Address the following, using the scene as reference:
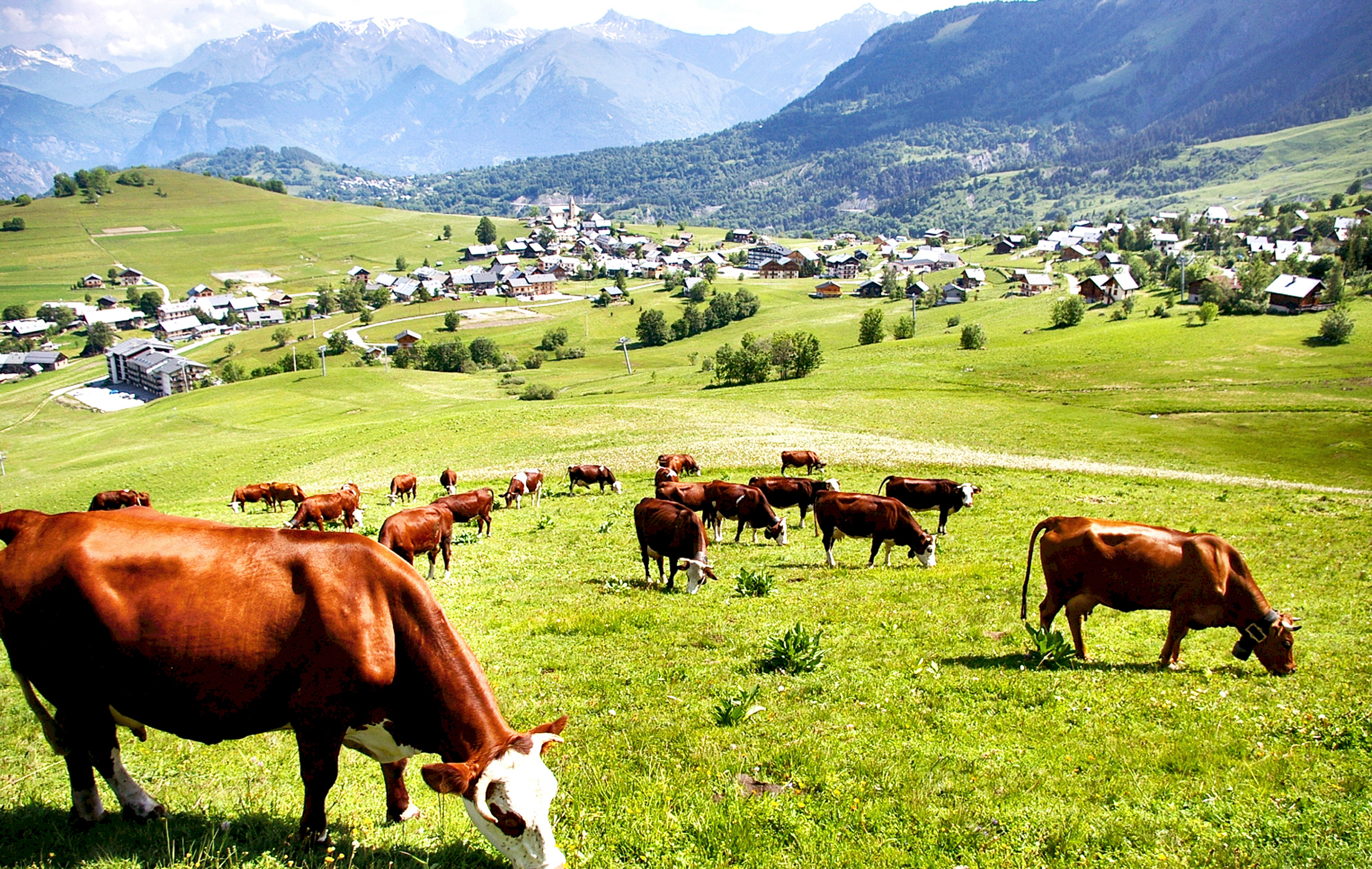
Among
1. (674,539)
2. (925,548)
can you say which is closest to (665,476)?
(674,539)

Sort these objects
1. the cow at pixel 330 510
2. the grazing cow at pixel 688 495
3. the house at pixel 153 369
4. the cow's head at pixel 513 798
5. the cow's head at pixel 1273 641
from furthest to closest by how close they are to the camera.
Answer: the house at pixel 153 369 < the cow at pixel 330 510 < the grazing cow at pixel 688 495 < the cow's head at pixel 1273 641 < the cow's head at pixel 513 798

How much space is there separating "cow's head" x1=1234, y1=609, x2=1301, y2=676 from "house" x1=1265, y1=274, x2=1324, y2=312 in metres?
104

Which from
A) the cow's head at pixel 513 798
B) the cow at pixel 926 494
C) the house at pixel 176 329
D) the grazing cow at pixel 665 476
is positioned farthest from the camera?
the house at pixel 176 329

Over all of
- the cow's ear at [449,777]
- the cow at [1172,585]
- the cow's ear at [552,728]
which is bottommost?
the cow at [1172,585]

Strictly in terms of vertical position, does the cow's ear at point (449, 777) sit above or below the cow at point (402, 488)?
above

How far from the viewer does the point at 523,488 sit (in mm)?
31672

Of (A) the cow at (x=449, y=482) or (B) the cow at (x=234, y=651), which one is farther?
(A) the cow at (x=449, y=482)

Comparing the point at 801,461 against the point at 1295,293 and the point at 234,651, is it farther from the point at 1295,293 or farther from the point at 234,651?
the point at 1295,293

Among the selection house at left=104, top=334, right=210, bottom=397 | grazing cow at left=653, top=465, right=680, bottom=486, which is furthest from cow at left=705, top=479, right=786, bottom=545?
house at left=104, top=334, right=210, bottom=397

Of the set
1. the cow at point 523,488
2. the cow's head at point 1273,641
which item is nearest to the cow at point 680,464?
the cow at point 523,488

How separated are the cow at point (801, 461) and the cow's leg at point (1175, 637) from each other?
925 inches

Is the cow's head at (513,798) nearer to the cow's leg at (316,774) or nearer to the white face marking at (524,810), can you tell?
the white face marking at (524,810)

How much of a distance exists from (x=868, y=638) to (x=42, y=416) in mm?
116799

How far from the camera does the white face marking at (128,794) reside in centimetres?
671
